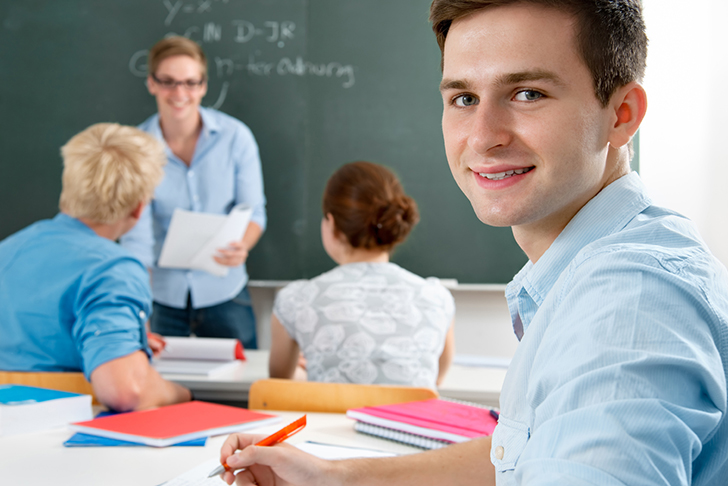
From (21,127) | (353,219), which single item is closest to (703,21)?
(353,219)

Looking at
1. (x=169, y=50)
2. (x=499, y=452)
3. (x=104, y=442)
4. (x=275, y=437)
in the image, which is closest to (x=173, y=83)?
(x=169, y=50)

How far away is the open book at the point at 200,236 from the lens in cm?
274

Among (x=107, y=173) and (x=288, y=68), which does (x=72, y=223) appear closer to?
(x=107, y=173)

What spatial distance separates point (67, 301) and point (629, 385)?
156 cm

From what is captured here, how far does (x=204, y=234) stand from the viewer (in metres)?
2.83

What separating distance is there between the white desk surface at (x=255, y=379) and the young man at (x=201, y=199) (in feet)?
3.46

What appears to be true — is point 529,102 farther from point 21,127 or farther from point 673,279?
point 21,127

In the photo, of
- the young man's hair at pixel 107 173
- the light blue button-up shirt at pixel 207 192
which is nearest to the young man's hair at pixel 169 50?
the light blue button-up shirt at pixel 207 192

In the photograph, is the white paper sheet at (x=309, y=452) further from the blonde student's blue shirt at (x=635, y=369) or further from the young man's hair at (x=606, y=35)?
the young man's hair at (x=606, y=35)

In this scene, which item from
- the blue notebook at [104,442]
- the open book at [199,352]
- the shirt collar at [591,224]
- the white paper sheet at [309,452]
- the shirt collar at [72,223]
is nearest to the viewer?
the shirt collar at [591,224]

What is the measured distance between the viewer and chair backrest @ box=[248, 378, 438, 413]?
5.21 feet

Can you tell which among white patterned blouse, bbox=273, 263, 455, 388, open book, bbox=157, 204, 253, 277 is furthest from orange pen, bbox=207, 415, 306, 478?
open book, bbox=157, 204, 253, 277

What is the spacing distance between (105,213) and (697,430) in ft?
5.73

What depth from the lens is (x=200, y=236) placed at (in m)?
2.84
